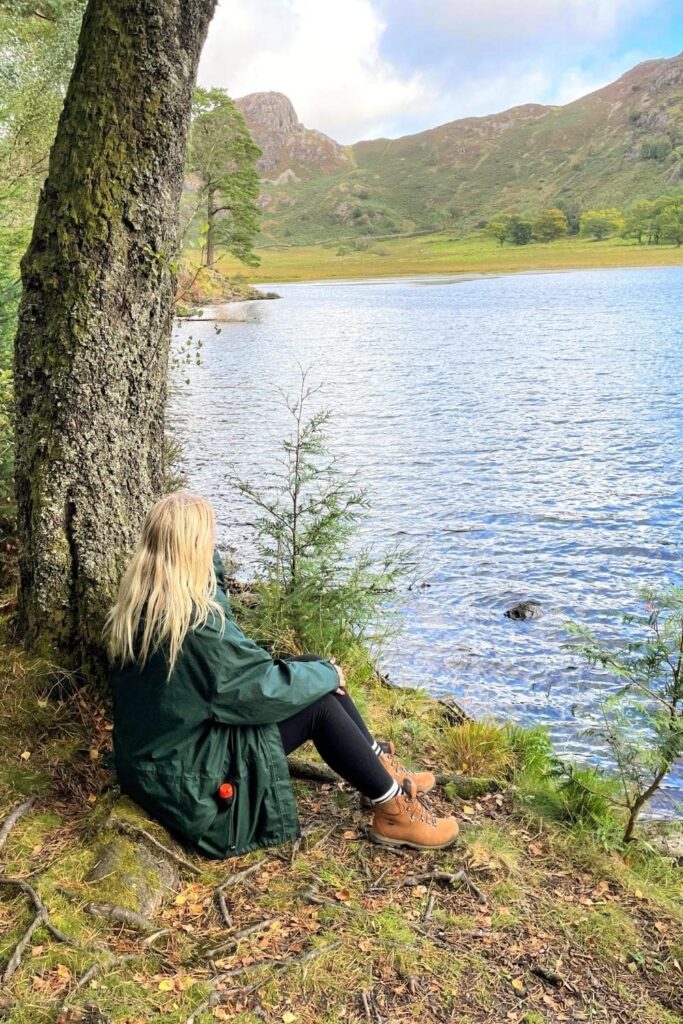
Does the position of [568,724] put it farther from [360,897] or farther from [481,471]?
[481,471]

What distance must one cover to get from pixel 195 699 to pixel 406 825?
1.52 meters

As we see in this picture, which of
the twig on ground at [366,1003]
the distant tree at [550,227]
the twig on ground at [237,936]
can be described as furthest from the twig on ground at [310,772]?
the distant tree at [550,227]

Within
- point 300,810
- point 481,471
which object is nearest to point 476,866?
point 300,810

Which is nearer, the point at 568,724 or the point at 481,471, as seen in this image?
the point at 568,724

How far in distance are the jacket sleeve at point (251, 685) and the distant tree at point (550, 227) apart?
163m

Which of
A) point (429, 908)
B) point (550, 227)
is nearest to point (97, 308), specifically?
point (429, 908)

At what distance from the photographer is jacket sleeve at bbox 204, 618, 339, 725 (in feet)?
12.4

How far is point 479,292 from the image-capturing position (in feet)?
245

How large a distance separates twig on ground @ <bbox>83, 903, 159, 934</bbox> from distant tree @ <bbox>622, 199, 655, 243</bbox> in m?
141

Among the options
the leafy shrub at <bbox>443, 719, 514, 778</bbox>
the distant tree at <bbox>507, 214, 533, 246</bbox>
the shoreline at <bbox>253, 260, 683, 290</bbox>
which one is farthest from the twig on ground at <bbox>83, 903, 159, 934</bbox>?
the distant tree at <bbox>507, 214, 533, 246</bbox>

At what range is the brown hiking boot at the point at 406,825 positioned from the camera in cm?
439

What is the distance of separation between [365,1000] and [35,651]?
2.66 meters

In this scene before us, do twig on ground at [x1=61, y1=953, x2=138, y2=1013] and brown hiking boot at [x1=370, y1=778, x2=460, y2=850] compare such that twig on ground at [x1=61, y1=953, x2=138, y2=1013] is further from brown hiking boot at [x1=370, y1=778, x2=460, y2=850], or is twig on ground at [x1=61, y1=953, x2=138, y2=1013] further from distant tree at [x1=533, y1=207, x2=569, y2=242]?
distant tree at [x1=533, y1=207, x2=569, y2=242]

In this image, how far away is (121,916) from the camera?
11.6ft
